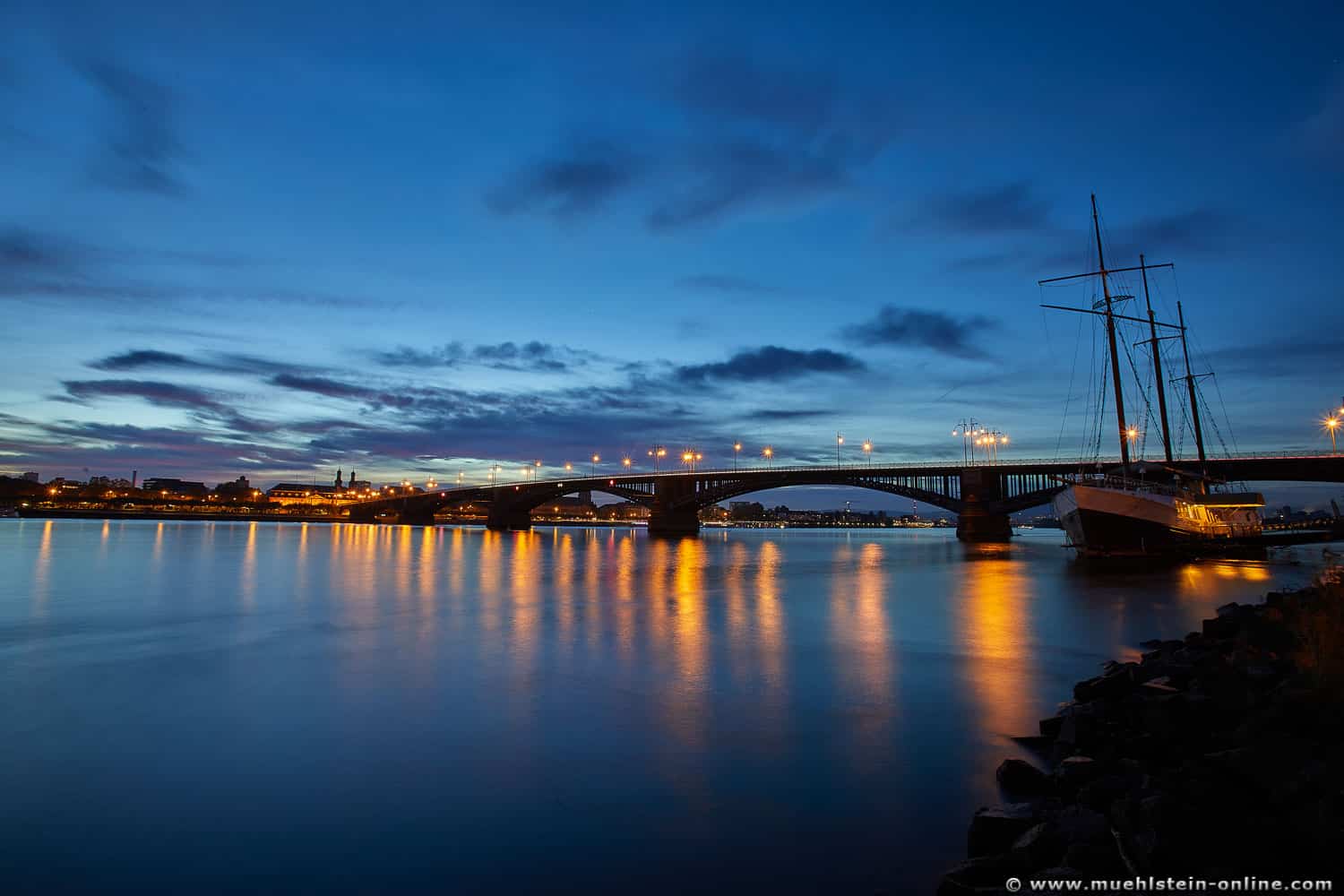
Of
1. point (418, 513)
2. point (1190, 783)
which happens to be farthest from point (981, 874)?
point (418, 513)

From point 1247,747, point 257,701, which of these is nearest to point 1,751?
point 257,701

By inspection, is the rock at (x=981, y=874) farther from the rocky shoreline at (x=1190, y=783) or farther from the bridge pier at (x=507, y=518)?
the bridge pier at (x=507, y=518)

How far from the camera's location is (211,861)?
7438 millimetres

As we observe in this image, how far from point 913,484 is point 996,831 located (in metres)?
95.7

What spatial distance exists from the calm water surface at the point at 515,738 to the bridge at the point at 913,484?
55298 mm

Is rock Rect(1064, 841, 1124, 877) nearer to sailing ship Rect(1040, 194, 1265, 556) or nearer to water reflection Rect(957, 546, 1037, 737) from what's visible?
water reflection Rect(957, 546, 1037, 737)

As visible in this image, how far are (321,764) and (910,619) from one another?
830 inches

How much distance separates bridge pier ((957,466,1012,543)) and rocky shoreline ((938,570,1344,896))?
82.9 metres

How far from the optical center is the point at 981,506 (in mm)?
90938

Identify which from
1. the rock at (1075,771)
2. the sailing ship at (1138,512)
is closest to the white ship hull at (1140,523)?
the sailing ship at (1138,512)

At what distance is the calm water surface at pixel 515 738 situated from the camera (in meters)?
7.46

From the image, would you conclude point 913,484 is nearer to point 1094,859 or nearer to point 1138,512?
point 1138,512

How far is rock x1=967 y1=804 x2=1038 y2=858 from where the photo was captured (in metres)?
6.90

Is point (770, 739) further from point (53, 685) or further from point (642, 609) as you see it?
point (642, 609)
